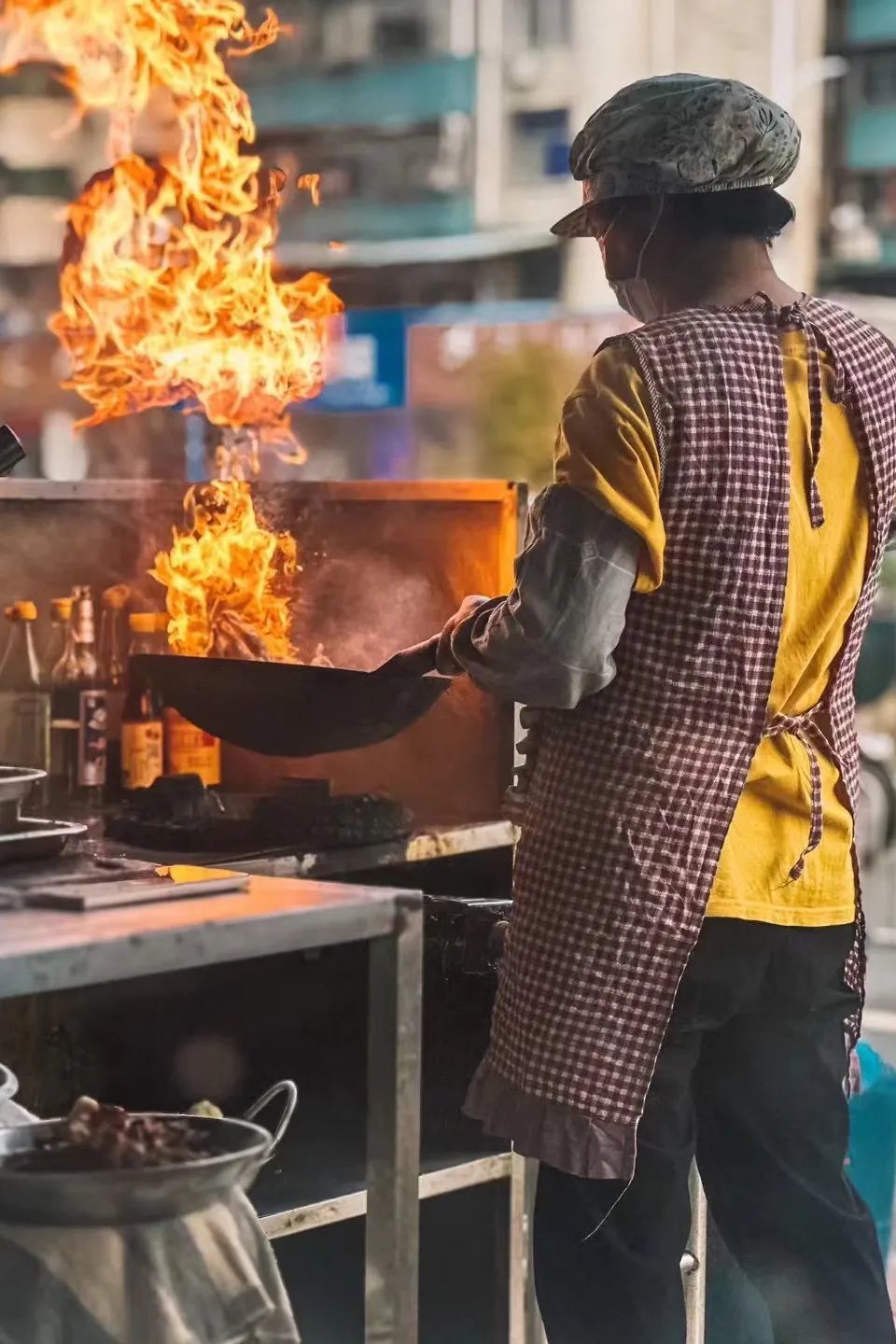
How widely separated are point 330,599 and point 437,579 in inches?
9.3

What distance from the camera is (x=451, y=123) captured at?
11.2 metres

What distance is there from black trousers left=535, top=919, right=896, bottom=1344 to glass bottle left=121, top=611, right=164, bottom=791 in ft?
3.70

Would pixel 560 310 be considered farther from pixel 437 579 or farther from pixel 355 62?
pixel 437 579

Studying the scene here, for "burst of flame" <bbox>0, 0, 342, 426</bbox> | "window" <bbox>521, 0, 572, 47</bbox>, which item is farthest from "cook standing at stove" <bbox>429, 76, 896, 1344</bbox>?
"window" <bbox>521, 0, 572, 47</bbox>

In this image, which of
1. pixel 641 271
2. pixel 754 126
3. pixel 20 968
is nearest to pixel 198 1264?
pixel 20 968

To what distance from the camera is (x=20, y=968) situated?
1.67 m

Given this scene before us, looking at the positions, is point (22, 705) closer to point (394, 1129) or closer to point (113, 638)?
point (113, 638)

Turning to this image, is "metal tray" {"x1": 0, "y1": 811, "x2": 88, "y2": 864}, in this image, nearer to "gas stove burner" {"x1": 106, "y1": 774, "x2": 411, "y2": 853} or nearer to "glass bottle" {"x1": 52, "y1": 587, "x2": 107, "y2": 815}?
"gas stove burner" {"x1": 106, "y1": 774, "x2": 411, "y2": 853}

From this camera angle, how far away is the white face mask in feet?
8.05

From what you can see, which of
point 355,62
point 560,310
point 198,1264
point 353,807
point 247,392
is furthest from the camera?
point 355,62

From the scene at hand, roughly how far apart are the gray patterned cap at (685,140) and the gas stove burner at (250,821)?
0.97 metres

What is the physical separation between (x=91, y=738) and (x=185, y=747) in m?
0.17

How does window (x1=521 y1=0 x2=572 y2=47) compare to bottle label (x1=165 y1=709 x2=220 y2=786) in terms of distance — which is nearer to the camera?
bottle label (x1=165 y1=709 x2=220 y2=786)

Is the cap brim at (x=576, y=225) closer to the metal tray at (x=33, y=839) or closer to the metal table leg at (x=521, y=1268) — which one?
the metal tray at (x=33, y=839)
